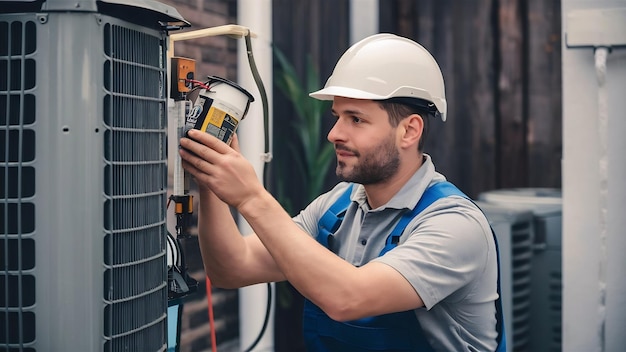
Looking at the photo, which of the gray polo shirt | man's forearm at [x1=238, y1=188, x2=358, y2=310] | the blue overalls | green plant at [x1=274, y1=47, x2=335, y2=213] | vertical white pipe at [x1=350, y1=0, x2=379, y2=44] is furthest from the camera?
vertical white pipe at [x1=350, y1=0, x2=379, y2=44]

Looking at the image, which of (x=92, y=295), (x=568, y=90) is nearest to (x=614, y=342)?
(x=568, y=90)

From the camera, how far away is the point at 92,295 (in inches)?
55.5

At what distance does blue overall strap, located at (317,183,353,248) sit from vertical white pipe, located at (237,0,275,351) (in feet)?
3.84

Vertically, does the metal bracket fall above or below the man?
above

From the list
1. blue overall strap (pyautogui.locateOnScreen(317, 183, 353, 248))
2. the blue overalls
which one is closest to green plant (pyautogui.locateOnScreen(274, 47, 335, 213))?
blue overall strap (pyautogui.locateOnScreen(317, 183, 353, 248))

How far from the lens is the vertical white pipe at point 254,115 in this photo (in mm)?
3488

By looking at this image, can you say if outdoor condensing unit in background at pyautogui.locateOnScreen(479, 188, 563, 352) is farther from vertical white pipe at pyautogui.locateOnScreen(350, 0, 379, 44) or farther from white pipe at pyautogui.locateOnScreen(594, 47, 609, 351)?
vertical white pipe at pyautogui.locateOnScreen(350, 0, 379, 44)

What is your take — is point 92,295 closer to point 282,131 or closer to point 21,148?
point 21,148

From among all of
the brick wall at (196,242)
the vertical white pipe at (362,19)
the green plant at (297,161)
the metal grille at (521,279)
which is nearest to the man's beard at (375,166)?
the brick wall at (196,242)

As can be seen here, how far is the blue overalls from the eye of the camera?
1.93 m

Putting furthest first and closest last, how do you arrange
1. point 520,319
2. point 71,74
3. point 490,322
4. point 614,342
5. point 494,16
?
point 494,16 → point 520,319 → point 614,342 → point 490,322 → point 71,74

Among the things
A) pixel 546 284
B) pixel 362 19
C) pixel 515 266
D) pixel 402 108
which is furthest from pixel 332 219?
pixel 362 19

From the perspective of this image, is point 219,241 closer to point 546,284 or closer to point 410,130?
point 410,130

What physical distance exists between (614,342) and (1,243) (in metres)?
2.26
